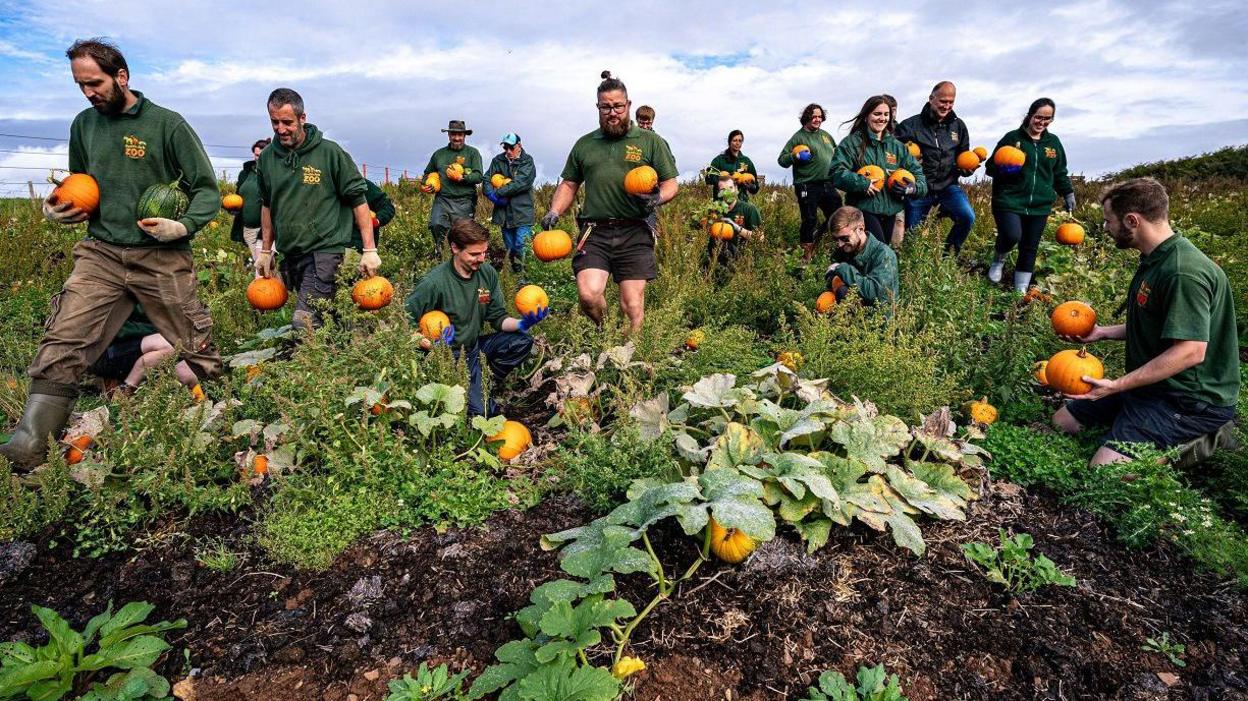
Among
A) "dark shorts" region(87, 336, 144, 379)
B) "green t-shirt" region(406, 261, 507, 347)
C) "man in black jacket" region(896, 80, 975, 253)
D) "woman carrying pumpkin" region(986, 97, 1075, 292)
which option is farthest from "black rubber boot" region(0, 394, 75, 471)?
"woman carrying pumpkin" region(986, 97, 1075, 292)

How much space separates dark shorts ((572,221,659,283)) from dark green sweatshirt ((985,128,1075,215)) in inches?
143

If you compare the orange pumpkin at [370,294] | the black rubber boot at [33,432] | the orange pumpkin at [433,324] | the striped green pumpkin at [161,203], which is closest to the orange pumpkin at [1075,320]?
the orange pumpkin at [433,324]

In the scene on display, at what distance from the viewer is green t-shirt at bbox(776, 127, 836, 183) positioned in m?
7.52

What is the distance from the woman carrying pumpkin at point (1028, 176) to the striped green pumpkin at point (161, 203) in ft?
21.4

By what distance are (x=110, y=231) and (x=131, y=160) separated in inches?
16.5

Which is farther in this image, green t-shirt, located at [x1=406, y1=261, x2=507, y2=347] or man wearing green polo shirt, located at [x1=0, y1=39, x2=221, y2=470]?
green t-shirt, located at [x1=406, y1=261, x2=507, y2=347]

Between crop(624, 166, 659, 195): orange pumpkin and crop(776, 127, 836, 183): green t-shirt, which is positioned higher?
crop(776, 127, 836, 183): green t-shirt

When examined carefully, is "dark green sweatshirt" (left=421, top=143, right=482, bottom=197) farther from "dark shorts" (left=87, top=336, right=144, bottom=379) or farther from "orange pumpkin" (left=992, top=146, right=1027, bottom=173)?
"orange pumpkin" (left=992, top=146, right=1027, bottom=173)

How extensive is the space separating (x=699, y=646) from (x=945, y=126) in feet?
20.7

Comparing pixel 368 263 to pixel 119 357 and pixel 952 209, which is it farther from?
pixel 952 209

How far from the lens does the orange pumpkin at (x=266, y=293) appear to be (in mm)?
4805

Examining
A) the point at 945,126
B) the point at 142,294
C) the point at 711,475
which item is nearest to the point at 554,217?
the point at 142,294

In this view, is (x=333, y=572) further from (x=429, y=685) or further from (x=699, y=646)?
(x=699, y=646)

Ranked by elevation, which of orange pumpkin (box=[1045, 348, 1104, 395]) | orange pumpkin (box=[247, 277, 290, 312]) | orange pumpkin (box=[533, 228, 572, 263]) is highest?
orange pumpkin (box=[533, 228, 572, 263])
